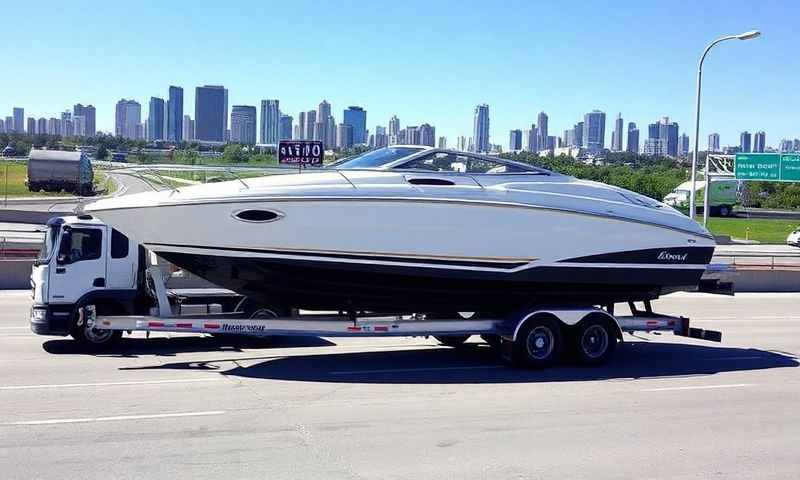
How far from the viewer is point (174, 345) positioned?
49.4 ft

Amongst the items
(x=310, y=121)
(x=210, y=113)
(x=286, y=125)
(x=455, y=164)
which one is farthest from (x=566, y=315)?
(x=310, y=121)

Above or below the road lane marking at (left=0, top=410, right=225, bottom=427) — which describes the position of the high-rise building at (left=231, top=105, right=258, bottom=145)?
above

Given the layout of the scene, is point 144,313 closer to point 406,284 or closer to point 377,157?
point 406,284

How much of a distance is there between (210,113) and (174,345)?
80.3 meters

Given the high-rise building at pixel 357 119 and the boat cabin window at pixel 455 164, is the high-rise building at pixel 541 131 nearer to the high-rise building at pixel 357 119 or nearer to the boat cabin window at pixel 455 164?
the high-rise building at pixel 357 119

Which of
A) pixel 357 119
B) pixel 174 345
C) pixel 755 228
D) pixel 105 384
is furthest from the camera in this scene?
pixel 357 119

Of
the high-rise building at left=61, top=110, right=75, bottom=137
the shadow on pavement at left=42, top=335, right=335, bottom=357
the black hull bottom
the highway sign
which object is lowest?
the shadow on pavement at left=42, top=335, right=335, bottom=357

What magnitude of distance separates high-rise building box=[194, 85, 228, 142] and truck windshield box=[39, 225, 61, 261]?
76280 millimetres

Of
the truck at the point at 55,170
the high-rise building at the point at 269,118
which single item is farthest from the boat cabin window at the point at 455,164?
the high-rise building at the point at 269,118

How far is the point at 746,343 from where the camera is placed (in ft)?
57.2

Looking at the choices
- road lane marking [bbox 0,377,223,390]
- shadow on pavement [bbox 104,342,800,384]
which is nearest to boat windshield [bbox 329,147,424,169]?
shadow on pavement [bbox 104,342,800,384]

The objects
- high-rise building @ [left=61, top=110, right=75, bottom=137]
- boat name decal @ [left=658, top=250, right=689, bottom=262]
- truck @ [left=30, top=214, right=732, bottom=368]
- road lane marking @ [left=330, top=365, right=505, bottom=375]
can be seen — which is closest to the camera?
road lane marking @ [left=330, top=365, right=505, bottom=375]

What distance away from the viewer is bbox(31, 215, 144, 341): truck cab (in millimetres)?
13625

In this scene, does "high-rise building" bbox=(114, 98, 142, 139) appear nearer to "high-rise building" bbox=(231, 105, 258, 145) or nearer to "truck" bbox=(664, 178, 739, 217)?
"high-rise building" bbox=(231, 105, 258, 145)
